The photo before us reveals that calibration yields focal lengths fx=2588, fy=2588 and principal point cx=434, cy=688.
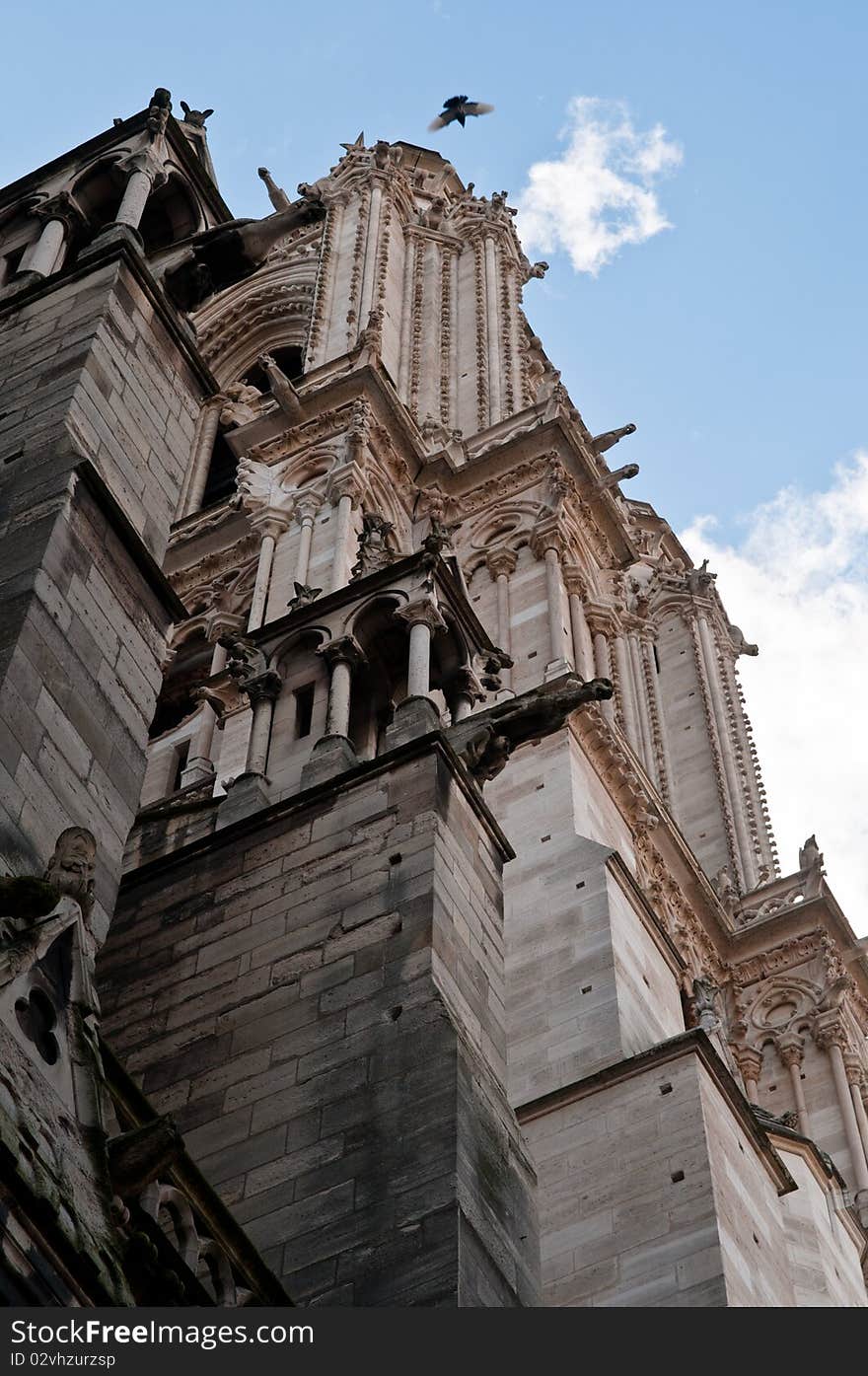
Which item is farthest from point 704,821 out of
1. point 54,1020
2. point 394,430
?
point 54,1020

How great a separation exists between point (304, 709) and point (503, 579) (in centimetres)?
1445

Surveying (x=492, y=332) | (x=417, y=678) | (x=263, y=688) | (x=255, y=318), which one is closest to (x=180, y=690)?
(x=263, y=688)

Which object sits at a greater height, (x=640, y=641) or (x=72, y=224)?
(x=72, y=224)

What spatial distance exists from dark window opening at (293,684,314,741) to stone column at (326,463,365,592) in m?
10.9

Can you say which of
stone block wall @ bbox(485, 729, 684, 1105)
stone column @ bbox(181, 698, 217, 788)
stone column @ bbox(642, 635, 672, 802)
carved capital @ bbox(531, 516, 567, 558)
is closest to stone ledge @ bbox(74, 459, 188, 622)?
stone block wall @ bbox(485, 729, 684, 1105)

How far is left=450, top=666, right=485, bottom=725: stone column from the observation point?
1750 centimetres

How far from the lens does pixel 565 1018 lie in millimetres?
20234

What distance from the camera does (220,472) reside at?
4128cm

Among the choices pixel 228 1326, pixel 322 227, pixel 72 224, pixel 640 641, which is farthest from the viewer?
pixel 322 227

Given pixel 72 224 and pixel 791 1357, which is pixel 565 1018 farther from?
pixel 791 1357

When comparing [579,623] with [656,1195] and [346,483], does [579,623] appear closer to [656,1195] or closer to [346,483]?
[346,483]

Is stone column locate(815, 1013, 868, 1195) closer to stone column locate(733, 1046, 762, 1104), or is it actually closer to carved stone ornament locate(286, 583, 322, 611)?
stone column locate(733, 1046, 762, 1104)

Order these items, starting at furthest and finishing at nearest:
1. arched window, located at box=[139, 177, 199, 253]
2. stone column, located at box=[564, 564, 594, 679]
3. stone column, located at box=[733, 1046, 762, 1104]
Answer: stone column, located at box=[564, 564, 594, 679] → stone column, located at box=[733, 1046, 762, 1104] → arched window, located at box=[139, 177, 199, 253]

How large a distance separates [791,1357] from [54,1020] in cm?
307
